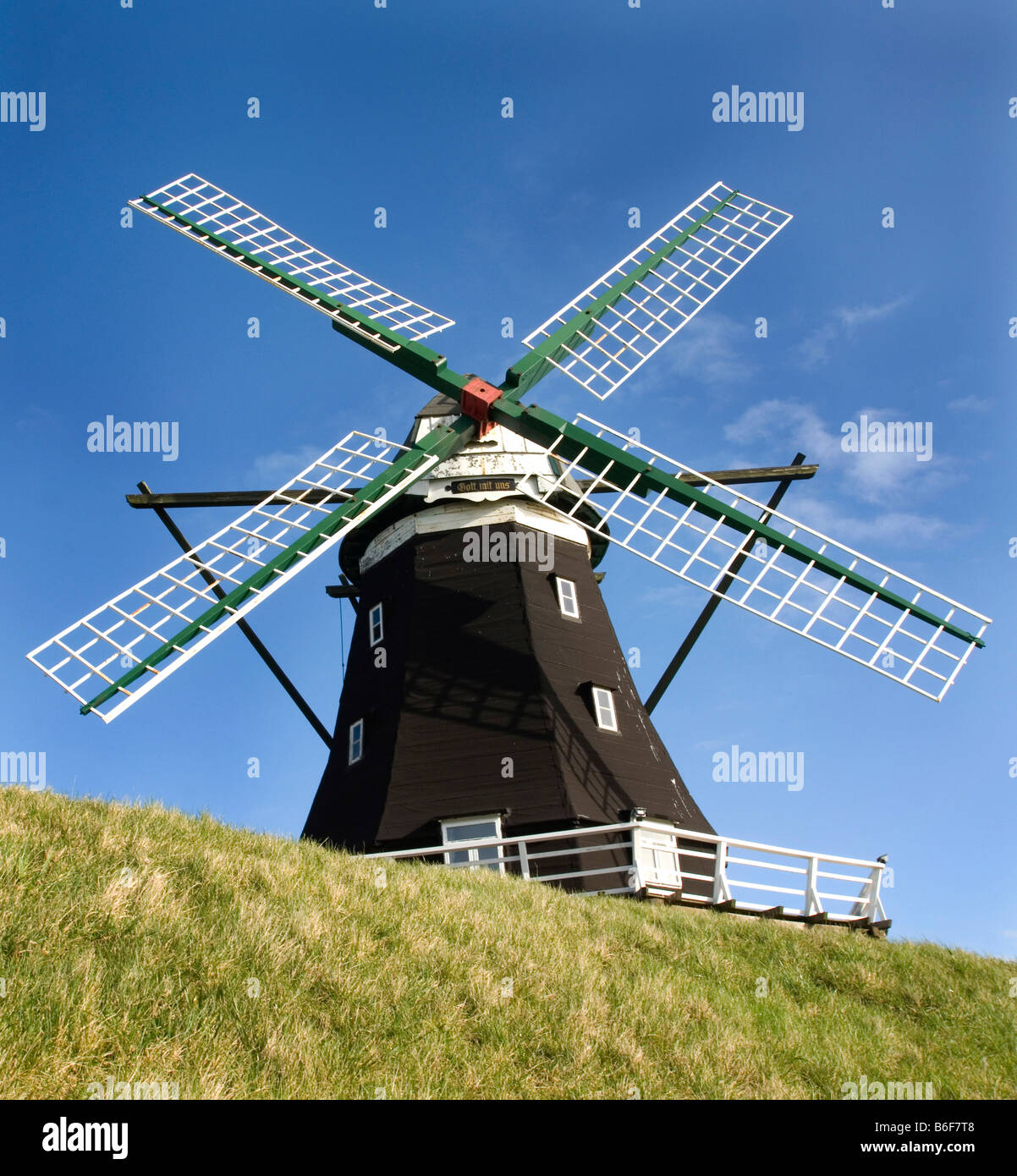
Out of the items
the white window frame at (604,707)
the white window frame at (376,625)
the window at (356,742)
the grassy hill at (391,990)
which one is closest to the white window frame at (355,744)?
the window at (356,742)

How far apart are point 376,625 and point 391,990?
9350mm

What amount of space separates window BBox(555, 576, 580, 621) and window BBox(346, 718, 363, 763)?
11.5 ft

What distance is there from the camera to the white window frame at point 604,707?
15180 millimetres

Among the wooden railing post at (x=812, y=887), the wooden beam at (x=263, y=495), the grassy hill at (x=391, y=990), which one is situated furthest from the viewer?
the wooden beam at (x=263, y=495)

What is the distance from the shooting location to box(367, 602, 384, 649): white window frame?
54.7 feet

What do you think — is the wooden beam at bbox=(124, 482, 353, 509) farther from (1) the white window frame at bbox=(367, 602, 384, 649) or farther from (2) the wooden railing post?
(2) the wooden railing post

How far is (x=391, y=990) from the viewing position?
25.8 ft

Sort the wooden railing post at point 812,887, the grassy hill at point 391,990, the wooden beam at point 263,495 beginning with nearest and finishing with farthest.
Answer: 1. the grassy hill at point 391,990
2. the wooden railing post at point 812,887
3. the wooden beam at point 263,495

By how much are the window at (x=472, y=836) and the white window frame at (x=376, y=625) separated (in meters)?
3.73

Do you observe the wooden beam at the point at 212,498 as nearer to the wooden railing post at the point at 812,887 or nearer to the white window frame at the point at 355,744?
the white window frame at the point at 355,744

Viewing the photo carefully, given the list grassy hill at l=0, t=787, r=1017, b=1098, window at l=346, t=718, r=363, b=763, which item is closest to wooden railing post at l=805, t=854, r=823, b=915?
grassy hill at l=0, t=787, r=1017, b=1098

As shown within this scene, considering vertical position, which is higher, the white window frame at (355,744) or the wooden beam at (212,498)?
the wooden beam at (212,498)

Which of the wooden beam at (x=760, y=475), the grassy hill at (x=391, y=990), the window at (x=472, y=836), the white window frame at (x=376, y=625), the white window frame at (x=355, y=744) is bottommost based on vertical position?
the grassy hill at (x=391, y=990)
